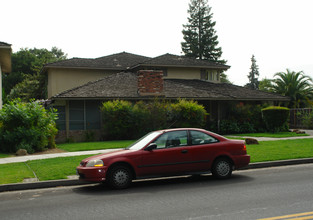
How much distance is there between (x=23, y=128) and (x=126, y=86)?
1074 centimetres

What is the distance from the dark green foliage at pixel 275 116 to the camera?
82.7 feet

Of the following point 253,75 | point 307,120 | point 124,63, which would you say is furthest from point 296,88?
point 253,75

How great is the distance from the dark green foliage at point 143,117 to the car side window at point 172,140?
41.6ft

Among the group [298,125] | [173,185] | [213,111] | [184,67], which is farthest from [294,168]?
[298,125]

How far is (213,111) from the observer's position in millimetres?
28859

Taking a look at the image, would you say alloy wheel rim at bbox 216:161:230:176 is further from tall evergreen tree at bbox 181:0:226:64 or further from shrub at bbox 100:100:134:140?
tall evergreen tree at bbox 181:0:226:64

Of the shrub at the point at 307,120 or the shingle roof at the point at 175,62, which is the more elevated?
the shingle roof at the point at 175,62

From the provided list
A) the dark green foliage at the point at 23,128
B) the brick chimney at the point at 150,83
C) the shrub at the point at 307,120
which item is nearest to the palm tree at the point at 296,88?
the shrub at the point at 307,120

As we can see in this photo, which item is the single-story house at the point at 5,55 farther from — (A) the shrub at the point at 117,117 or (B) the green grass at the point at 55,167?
(B) the green grass at the point at 55,167

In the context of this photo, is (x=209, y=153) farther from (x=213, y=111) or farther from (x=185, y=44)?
(x=185, y=44)

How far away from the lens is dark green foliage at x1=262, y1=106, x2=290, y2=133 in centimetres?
2522

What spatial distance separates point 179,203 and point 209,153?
112 inches

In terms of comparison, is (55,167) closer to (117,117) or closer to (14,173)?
(14,173)

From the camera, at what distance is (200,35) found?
2350 inches
